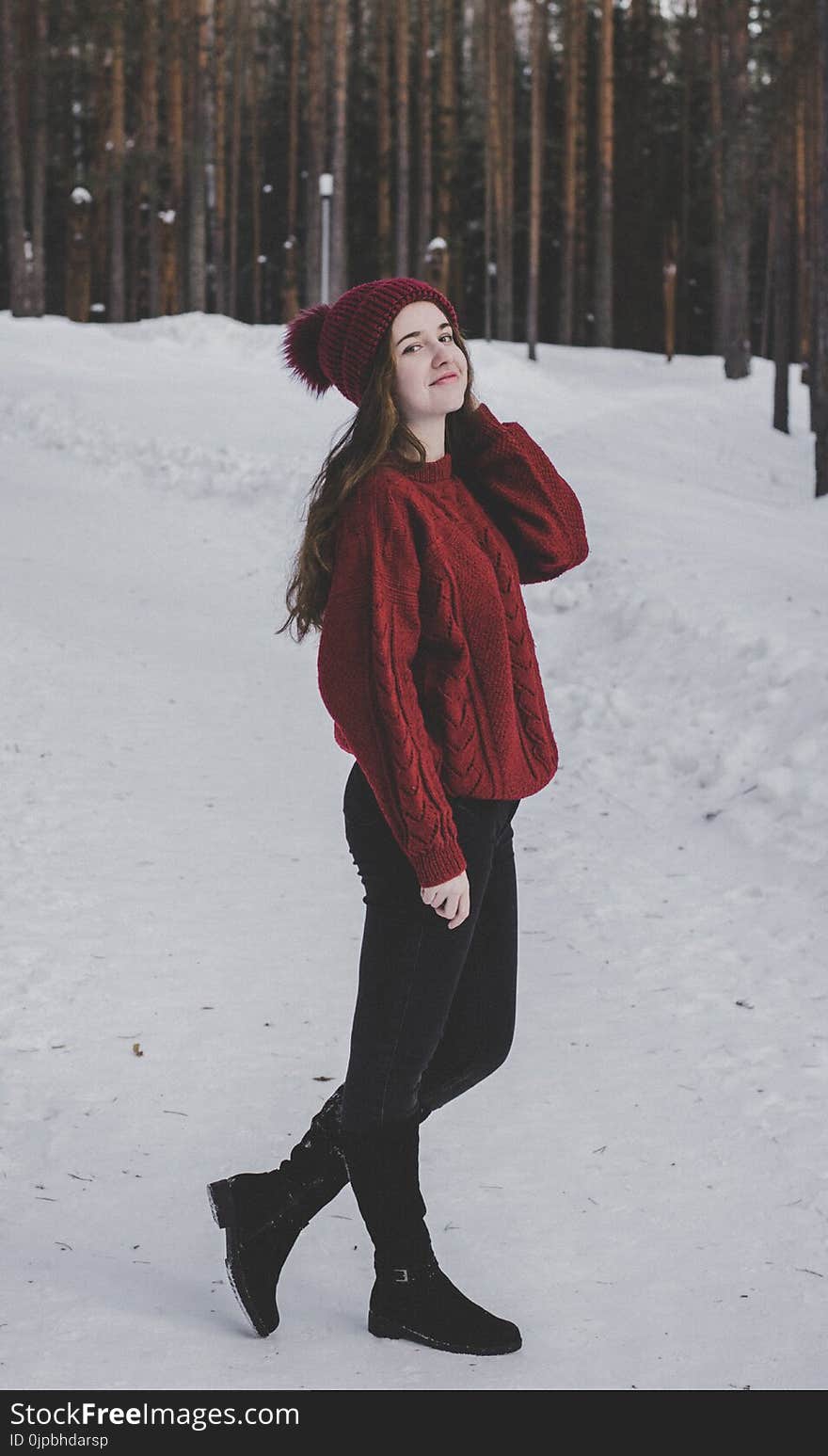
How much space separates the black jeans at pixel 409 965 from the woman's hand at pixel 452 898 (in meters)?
0.05

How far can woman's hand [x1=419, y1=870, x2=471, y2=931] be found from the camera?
2602 mm

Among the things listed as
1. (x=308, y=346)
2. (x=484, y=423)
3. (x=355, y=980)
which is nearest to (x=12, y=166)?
(x=355, y=980)

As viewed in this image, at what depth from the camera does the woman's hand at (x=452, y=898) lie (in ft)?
8.54

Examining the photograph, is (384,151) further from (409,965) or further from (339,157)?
(409,965)

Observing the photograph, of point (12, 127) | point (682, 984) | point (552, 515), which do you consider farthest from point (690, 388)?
point (552, 515)

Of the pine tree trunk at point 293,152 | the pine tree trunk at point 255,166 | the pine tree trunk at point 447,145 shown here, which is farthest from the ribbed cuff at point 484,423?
the pine tree trunk at point 255,166

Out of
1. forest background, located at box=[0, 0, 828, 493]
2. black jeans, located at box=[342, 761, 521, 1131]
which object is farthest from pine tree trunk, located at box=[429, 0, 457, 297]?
black jeans, located at box=[342, 761, 521, 1131]

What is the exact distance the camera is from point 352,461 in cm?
271

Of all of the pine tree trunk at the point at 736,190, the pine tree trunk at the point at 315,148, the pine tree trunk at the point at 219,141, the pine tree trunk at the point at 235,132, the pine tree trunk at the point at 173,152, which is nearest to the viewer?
the pine tree trunk at the point at 736,190

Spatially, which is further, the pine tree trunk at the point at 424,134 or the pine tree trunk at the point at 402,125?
the pine tree trunk at the point at 424,134

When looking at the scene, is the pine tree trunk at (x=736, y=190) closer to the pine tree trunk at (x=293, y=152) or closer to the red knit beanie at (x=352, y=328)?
the pine tree trunk at (x=293, y=152)

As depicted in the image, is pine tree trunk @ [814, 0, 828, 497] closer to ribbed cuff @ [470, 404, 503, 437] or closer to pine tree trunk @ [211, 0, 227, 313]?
ribbed cuff @ [470, 404, 503, 437]

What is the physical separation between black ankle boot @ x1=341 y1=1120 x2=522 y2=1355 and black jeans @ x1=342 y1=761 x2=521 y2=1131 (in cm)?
9

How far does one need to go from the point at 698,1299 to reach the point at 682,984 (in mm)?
1688
